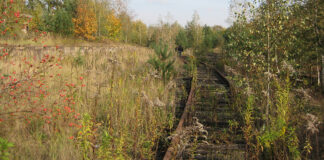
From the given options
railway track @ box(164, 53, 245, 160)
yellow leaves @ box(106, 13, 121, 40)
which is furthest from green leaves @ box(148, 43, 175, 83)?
yellow leaves @ box(106, 13, 121, 40)

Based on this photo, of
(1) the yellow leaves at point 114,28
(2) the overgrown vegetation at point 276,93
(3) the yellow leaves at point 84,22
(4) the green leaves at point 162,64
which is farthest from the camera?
(1) the yellow leaves at point 114,28

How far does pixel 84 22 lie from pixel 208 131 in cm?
2428

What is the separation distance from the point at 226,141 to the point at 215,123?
92 cm

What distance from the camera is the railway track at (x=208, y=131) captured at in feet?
9.79

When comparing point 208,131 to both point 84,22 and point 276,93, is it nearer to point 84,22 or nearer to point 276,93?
point 276,93

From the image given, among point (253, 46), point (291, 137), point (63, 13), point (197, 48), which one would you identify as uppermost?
point (63, 13)

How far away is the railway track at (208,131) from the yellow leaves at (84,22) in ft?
68.6

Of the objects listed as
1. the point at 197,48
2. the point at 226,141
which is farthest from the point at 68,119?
the point at 197,48

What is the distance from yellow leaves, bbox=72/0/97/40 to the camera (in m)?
25.3

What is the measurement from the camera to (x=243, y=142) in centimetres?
375

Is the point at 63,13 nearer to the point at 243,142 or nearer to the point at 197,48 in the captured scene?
the point at 197,48

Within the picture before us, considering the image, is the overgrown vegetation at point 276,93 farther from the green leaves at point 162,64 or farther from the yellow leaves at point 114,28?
the yellow leaves at point 114,28

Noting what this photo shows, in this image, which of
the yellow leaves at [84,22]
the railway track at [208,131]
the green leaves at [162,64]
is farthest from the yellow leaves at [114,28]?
the railway track at [208,131]

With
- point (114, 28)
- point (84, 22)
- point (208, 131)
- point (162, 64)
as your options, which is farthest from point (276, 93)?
point (114, 28)
